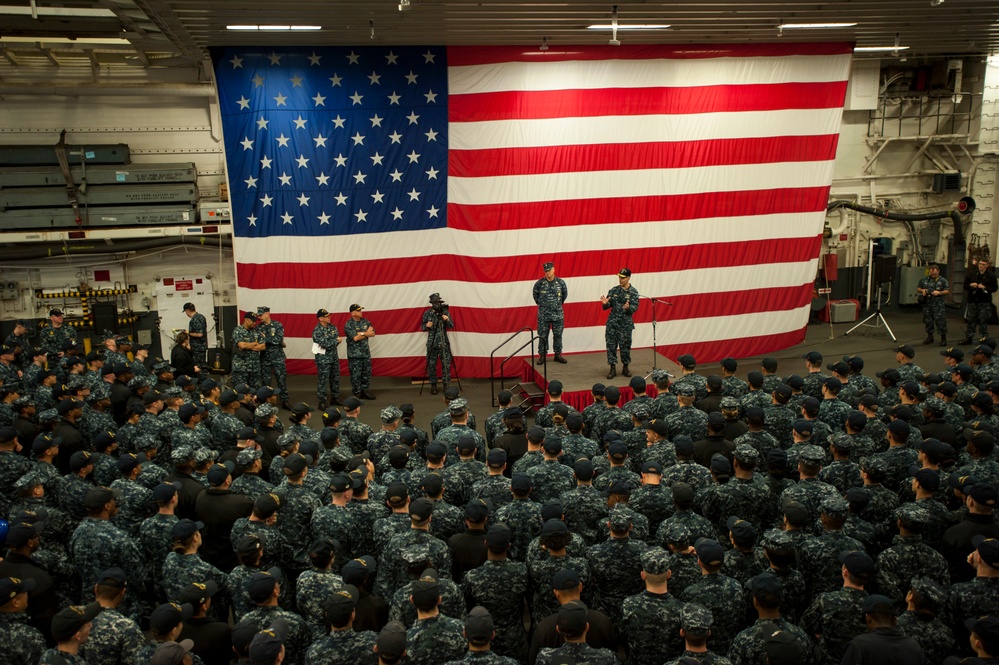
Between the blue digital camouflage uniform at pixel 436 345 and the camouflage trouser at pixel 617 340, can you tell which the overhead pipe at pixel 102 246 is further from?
the camouflage trouser at pixel 617 340

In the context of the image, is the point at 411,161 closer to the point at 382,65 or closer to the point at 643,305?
the point at 382,65

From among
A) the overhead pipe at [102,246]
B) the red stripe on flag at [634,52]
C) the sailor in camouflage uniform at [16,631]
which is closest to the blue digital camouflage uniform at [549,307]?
the red stripe on flag at [634,52]

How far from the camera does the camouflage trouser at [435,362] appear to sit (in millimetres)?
13750

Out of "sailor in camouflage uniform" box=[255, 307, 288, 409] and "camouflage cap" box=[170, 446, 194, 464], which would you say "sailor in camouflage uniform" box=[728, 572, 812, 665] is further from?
"sailor in camouflage uniform" box=[255, 307, 288, 409]

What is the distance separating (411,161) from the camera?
14.4 metres

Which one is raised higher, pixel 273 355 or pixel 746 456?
pixel 746 456

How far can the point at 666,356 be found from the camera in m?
15.2

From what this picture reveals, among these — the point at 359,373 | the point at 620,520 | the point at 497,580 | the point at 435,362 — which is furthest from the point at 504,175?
the point at 497,580

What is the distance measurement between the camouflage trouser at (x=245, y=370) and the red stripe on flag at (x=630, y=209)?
4272 millimetres

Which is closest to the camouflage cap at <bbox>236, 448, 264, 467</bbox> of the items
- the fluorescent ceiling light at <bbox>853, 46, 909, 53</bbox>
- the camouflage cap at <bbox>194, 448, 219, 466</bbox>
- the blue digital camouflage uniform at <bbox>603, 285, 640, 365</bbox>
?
the camouflage cap at <bbox>194, 448, 219, 466</bbox>

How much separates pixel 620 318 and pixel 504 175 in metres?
3.47

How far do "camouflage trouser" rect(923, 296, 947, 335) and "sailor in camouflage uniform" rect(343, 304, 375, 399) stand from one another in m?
10.6

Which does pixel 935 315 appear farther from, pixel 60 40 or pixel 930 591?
pixel 60 40

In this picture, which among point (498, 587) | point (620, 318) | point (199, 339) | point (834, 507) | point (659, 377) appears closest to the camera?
point (498, 587)
